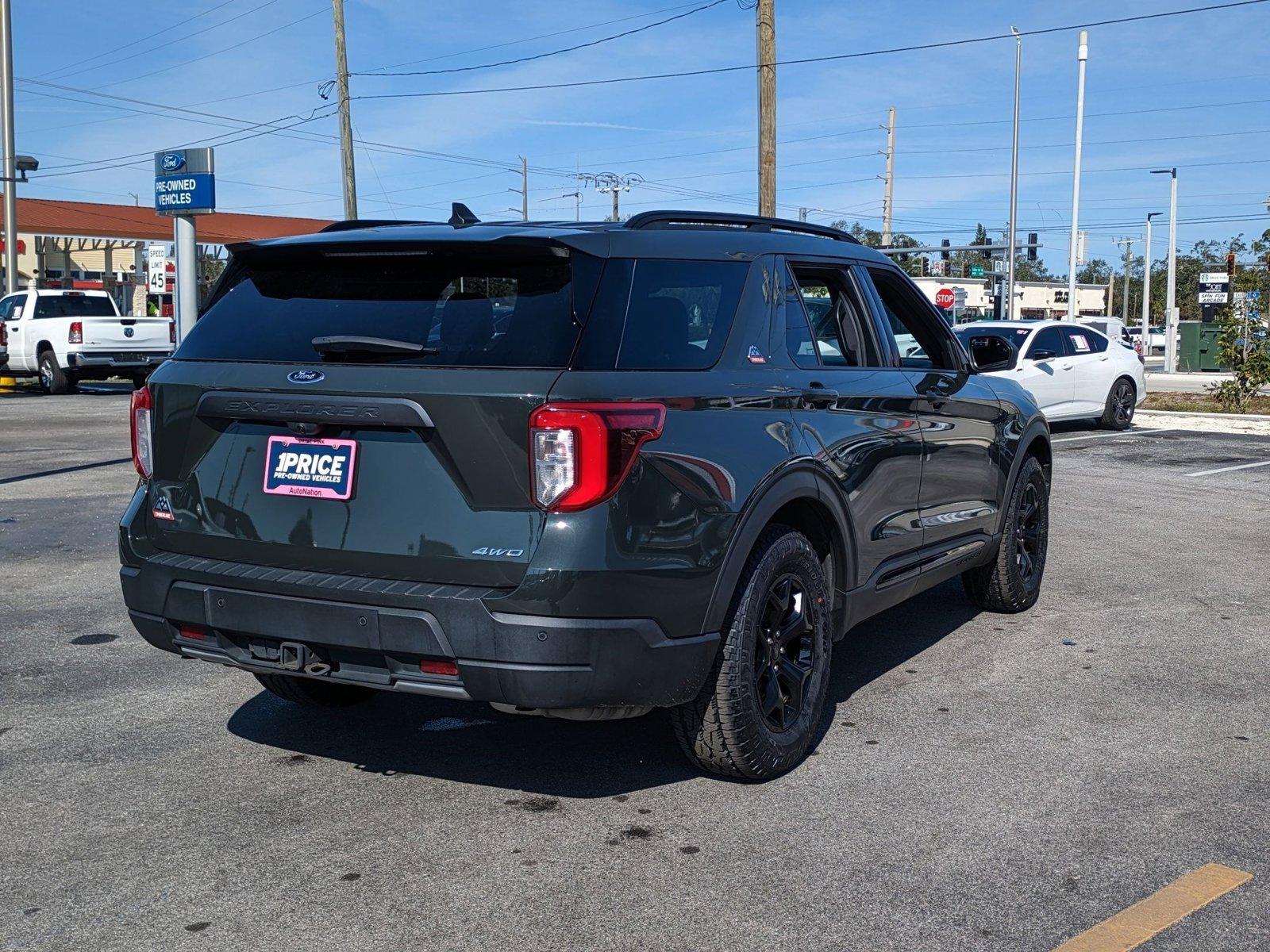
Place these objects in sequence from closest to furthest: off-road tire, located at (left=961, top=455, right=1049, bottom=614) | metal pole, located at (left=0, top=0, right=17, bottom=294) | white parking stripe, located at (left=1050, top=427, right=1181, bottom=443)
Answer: off-road tire, located at (left=961, top=455, right=1049, bottom=614)
white parking stripe, located at (left=1050, top=427, right=1181, bottom=443)
metal pole, located at (left=0, top=0, right=17, bottom=294)

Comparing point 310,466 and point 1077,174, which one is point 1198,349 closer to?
point 1077,174

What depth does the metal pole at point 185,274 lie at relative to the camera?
14.0 meters

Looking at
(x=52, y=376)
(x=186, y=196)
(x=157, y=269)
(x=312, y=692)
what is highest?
(x=157, y=269)

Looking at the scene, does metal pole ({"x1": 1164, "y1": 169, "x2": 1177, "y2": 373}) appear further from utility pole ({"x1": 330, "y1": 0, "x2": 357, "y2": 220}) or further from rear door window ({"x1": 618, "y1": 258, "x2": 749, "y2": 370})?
rear door window ({"x1": 618, "y1": 258, "x2": 749, "y2": 370})

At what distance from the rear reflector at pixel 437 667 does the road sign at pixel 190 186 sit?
11990 mm

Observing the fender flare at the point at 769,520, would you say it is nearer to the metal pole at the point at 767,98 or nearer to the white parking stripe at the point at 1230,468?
the white parking stripe at the point at 1230,468

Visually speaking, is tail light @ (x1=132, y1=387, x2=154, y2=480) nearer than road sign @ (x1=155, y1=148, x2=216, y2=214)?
Yes

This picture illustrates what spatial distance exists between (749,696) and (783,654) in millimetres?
356

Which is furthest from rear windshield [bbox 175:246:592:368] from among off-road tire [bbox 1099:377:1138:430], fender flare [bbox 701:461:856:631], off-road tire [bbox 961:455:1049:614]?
off-road tire [bbox 1099:377:1138:430]

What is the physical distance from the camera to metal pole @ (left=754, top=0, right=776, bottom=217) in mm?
20344

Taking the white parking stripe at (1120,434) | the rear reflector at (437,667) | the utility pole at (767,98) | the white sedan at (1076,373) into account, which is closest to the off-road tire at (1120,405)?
the white sedan at (1076,373)

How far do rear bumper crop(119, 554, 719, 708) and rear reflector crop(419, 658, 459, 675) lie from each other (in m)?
0.01

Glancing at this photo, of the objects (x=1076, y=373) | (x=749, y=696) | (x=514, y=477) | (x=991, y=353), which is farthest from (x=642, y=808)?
(x=1076, y=373)

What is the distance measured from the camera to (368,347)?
3.91 meters
